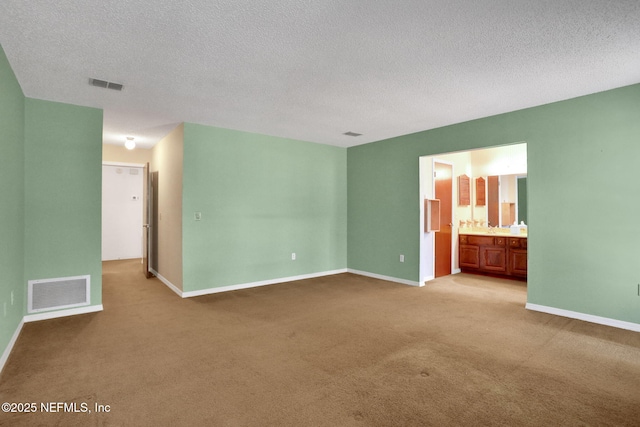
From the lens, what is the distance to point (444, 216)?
621 centimetres

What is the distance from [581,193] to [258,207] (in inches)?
175

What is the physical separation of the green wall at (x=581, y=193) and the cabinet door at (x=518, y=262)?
6.26ft

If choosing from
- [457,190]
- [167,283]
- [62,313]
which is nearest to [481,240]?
[457,190]

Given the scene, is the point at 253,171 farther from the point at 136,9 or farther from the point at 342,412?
the point at 342,412

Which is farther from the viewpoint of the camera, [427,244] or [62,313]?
[427,244]

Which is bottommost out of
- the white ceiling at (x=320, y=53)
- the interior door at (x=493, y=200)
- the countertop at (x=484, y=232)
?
the countertop at (x=484, y=232)

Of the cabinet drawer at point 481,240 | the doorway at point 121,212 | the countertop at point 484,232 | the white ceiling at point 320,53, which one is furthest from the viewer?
the doorway at point 121,212

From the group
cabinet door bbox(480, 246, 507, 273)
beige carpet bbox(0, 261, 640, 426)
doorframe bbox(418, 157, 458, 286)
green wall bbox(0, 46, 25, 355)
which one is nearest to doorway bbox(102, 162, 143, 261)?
beige carpet bbox(0, 261, 640, 426)

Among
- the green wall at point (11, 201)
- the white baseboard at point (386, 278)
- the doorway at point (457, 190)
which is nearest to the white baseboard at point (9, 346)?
the green wall at point (11, 201)

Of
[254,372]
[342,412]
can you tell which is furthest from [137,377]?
[342,412]

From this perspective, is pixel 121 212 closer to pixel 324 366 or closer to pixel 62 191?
pixel 62 191

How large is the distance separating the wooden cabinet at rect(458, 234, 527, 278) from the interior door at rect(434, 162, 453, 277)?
0.43 meters

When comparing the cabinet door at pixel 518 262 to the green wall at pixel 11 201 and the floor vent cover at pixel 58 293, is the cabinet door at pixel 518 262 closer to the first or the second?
the floor vent cover at pixel 58 293

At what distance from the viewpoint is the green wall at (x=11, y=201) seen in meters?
2.64
